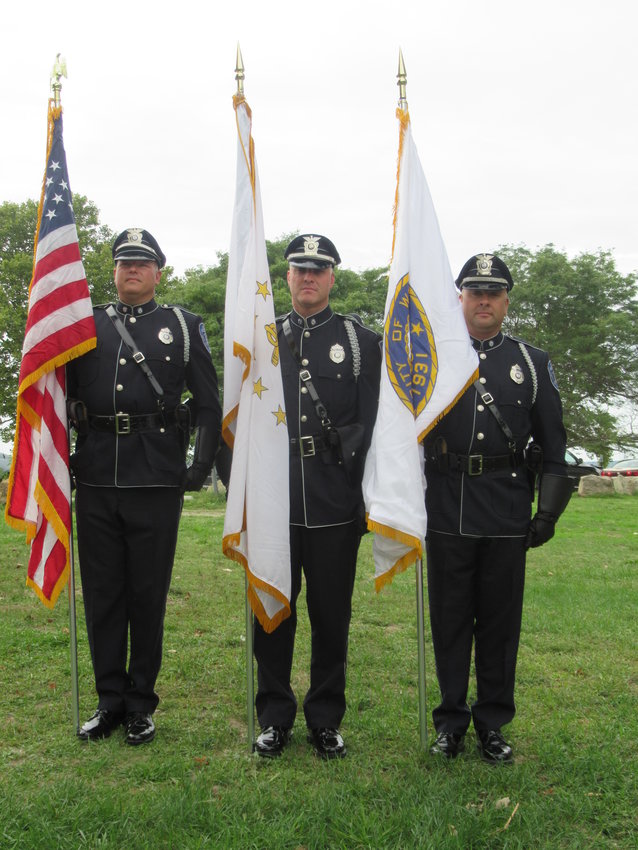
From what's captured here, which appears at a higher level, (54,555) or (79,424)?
(79,424)

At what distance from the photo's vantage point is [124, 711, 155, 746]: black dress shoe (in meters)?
3.90

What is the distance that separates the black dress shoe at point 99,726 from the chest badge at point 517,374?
2551mm

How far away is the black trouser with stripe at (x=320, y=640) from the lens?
3.92m

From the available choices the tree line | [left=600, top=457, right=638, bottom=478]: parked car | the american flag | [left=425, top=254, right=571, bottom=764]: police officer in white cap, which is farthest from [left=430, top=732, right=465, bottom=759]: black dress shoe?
[left=600, top=457, right=638, bottom=478]: parked car

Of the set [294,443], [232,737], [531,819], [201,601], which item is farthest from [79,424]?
[201,601]

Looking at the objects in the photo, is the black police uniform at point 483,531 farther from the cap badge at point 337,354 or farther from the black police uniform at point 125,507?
the black police uniform at point 125,507

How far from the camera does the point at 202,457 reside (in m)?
4.18

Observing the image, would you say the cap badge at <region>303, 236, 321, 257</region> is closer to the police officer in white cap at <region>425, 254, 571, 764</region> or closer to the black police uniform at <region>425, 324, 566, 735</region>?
the police officer in white cap at <region>425, 254, 571, 764</region>

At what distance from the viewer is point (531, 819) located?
313cm

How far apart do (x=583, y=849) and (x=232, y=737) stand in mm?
1751

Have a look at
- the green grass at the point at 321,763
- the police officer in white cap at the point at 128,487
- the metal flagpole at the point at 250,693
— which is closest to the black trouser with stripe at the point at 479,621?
the green grass at the point at 321,763

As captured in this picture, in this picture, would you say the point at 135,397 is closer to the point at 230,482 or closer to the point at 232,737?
the point at 230,482

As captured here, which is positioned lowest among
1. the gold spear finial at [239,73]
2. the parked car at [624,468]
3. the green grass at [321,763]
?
the parked car at [624,468]

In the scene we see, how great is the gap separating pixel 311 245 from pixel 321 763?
241 cm
